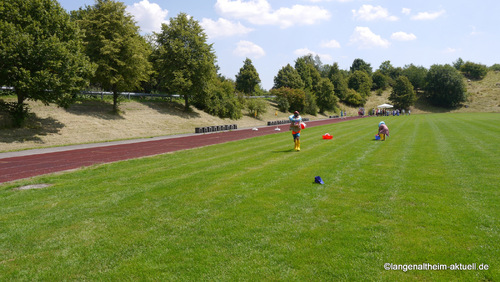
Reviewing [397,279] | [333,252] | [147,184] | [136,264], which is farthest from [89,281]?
[147,184]

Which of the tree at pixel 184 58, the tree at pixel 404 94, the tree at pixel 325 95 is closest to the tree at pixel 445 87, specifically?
the tree at pixel 404 94

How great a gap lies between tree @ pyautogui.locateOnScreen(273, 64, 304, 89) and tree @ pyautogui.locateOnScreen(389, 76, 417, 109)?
39924 millimetres

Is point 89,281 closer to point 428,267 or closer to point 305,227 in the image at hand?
point 305,227

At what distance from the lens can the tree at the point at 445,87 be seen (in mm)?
99625

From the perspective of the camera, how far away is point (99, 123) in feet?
98.3

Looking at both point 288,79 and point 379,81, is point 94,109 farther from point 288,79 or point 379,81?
point 379,81

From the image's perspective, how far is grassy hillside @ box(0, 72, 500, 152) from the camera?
22578mm

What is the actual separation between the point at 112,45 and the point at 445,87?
11015cm

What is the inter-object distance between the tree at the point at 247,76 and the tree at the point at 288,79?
875cm

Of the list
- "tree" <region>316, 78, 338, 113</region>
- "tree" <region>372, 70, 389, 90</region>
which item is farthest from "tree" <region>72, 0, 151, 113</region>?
"tree" <region>372, 70, 389, 90</region>

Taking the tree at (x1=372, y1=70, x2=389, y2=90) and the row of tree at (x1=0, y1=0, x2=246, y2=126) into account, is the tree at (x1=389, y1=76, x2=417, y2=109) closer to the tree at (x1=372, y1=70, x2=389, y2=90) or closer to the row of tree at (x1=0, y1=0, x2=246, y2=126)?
the tree at (x1=372, y1=70, x2=389, y2=90)

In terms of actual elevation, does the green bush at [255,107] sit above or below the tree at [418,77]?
below

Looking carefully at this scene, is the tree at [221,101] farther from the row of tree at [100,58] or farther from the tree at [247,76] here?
the tree at [247,76]

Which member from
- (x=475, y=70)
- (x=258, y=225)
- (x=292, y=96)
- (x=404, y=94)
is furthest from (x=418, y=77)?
(x=258, y=225)
